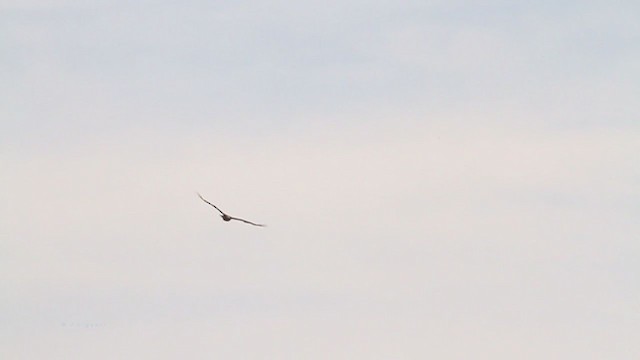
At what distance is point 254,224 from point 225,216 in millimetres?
11118

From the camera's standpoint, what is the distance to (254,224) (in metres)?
96.0

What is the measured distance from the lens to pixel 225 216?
102 metres
